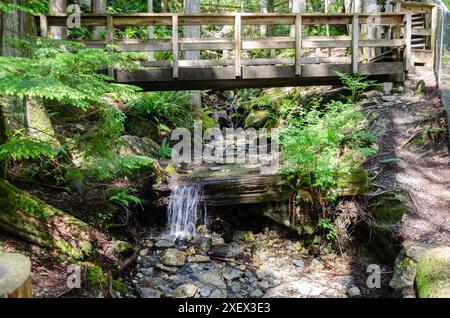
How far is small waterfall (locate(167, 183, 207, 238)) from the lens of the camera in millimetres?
7727

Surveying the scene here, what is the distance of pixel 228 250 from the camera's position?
285 inches

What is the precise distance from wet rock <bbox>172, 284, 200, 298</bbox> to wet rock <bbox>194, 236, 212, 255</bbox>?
3.67 ft

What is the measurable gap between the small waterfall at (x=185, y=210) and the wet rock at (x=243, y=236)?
2.12 ft

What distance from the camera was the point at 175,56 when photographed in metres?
9.37

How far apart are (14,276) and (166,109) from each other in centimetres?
924

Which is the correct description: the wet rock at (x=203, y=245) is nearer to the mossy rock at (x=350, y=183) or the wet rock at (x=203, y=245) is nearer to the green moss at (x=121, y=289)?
the green moss at (x=121, y=289)

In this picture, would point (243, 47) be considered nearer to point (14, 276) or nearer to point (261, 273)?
point (261, 273)

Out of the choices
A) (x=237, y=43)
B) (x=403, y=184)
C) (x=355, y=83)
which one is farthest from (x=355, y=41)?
(x=403, y=184)

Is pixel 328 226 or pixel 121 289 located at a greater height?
pixel 328 226

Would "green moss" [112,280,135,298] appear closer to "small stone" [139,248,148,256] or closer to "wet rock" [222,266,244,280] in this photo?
"small stone" [139,248,148,256]

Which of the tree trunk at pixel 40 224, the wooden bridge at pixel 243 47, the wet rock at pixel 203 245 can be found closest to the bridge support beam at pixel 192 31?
the wooden bridge at pixel 243 47

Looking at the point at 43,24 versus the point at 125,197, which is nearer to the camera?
the point at 125,197

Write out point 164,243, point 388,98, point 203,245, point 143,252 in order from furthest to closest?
1. point 388,98
2. point 203,245
3. point 164,243
4. point 143,252
